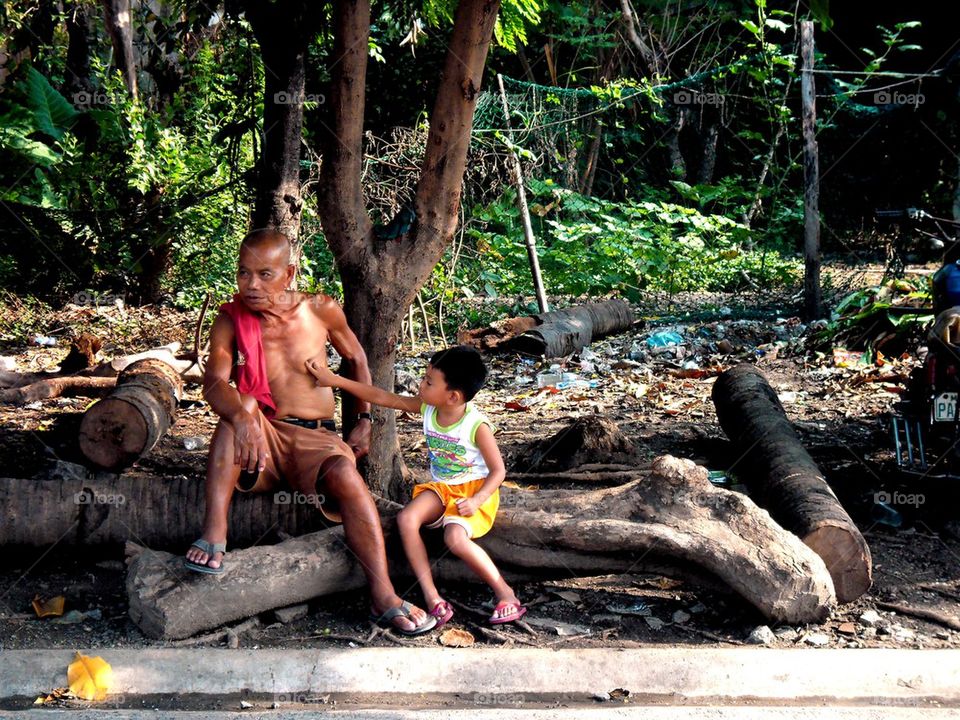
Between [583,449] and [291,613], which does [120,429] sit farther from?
[583,449]

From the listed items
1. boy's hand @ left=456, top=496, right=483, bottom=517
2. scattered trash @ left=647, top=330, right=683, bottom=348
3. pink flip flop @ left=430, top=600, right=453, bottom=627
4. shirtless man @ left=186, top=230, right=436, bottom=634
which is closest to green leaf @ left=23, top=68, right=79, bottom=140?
scattered trash @ left=647, top=330, right=683, bottom=348

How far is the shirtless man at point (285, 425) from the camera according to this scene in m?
4.04

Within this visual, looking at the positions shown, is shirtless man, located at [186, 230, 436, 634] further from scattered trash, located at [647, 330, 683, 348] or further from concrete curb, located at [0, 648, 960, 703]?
scattered trash, located at [647, 330, 683, 348]

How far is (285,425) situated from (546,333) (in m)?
5.58

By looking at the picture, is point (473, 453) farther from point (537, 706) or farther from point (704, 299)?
point (704, 299)

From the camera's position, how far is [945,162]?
1204cm

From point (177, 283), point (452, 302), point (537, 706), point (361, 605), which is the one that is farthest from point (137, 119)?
point (537, 706)

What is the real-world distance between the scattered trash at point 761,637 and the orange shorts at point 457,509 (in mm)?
1080

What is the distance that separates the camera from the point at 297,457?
13.9 feet

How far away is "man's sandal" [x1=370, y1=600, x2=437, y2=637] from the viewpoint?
396cm

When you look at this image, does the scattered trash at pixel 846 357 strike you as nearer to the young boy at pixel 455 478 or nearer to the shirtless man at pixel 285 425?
the young boy at pixel 455 478

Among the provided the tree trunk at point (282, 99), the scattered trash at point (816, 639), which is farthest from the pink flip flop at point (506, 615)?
the tree trunk at point (282, 99)

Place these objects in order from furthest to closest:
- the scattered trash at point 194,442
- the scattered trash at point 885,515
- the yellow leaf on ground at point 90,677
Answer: the scattered trash at point 194,442 < the scattered trash at point 885,515 < the yellow leaf on ground at point 90,677

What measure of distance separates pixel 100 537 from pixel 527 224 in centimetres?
624
